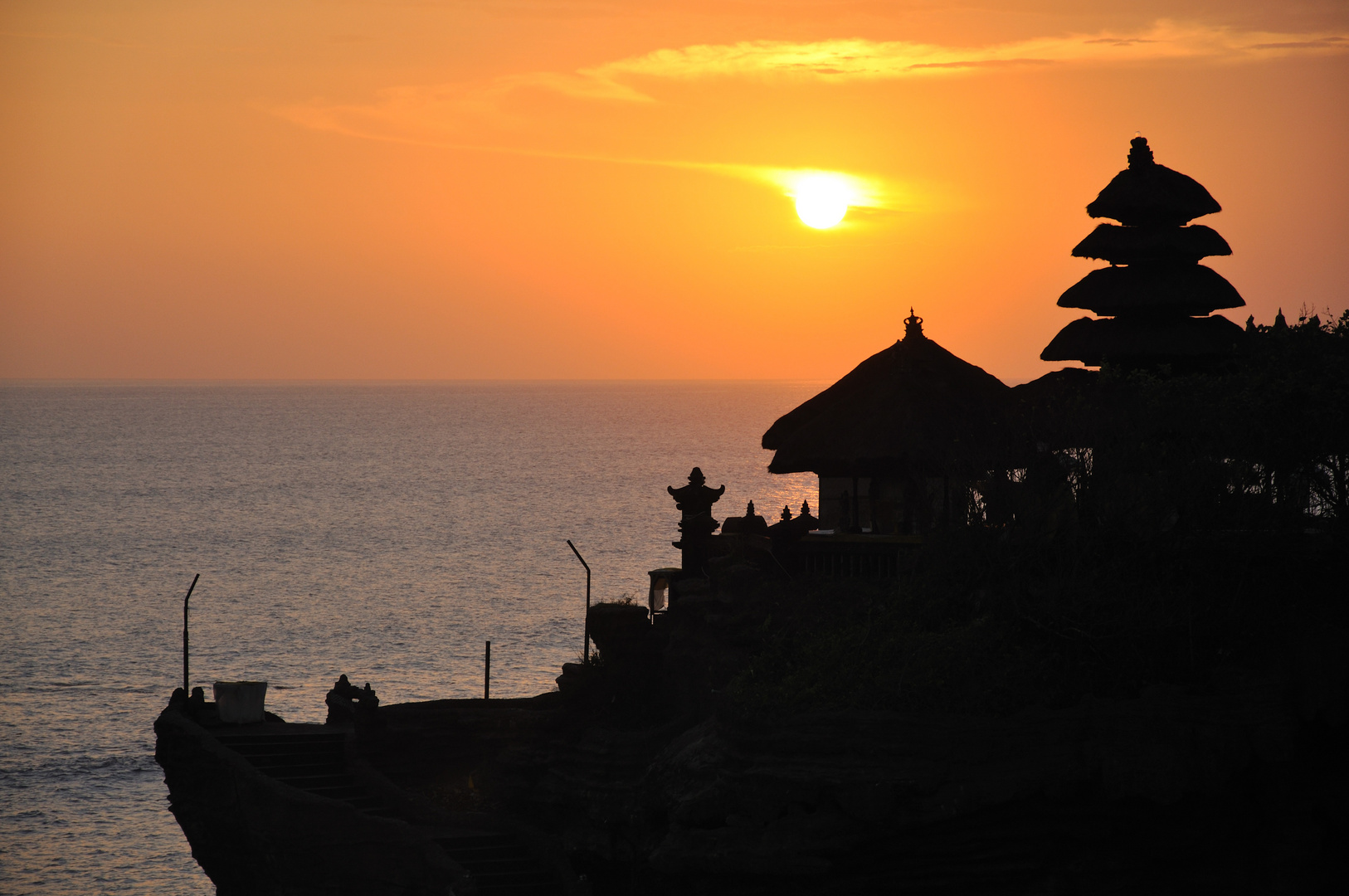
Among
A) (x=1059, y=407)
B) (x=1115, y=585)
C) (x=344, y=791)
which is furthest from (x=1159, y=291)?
(x=344, y=791)

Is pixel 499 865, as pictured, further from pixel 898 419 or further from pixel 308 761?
pixel 898 419

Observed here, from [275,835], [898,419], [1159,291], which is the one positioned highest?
[1159,291]

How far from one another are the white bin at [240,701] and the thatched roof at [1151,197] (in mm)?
25411

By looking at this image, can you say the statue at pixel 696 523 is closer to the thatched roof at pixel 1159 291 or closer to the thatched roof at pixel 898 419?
the thatched roof at pixel 898 419

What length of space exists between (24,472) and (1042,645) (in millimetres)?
172900

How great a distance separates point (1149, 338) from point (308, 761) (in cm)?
2336

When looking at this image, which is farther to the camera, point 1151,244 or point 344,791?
point 1151,244

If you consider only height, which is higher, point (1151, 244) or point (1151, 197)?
point (1151, 197)

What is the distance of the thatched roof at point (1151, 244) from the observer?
31250mm

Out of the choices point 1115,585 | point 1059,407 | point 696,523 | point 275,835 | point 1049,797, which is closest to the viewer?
point 1049,797

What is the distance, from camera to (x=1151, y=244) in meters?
31.4

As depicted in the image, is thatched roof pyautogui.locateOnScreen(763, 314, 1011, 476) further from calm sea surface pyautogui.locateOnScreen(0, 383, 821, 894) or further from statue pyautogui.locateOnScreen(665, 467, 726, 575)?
calm sea surface pyautogui.locateOnScreen(0, 383, 821, 894)

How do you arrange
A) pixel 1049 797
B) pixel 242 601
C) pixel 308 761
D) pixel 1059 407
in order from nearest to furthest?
pixel 1049 797 < pixel 1059 407 < pixel 308 761 < pixel 242 601

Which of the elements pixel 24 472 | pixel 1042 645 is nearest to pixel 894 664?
pixel 1042 645
